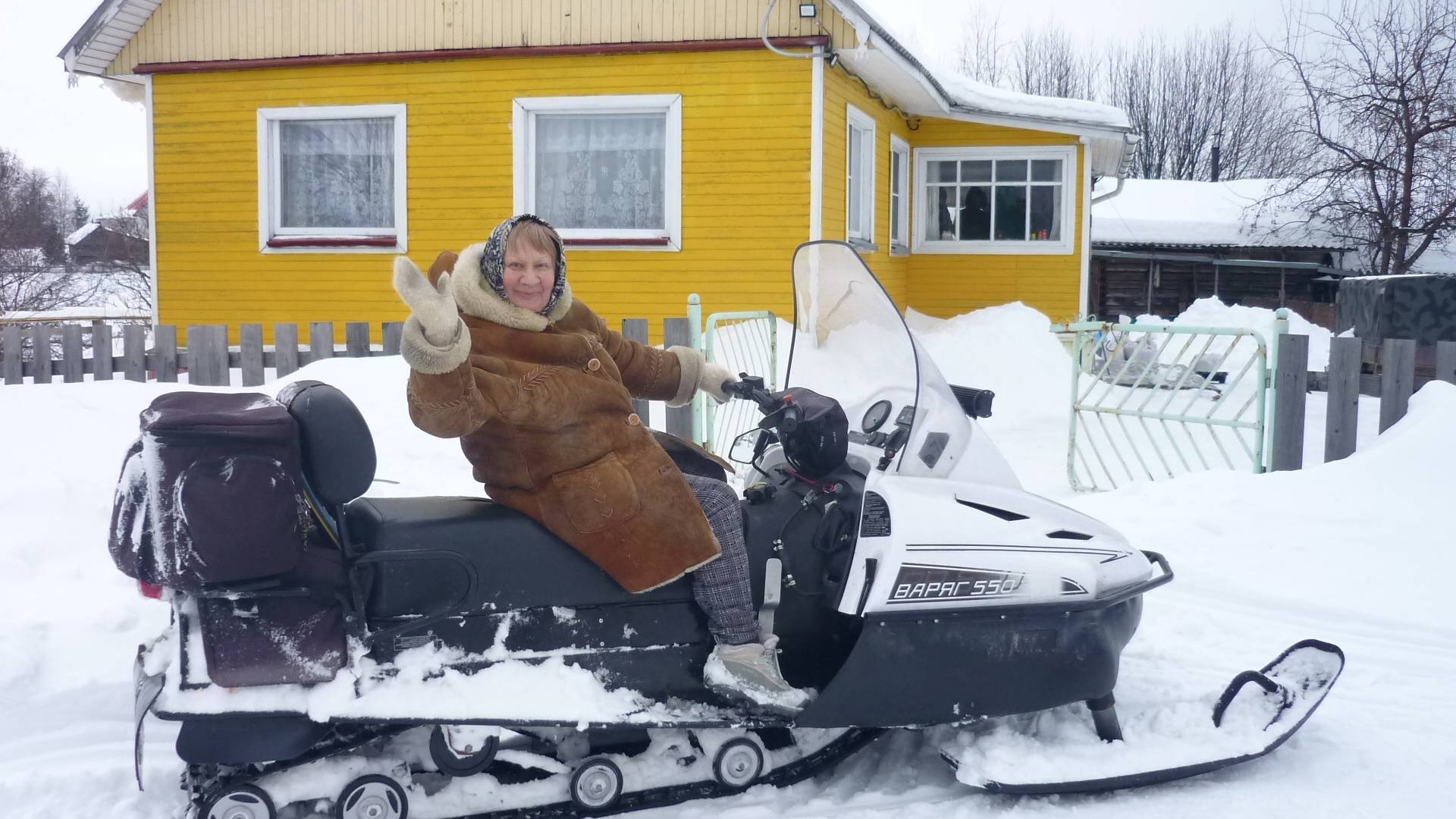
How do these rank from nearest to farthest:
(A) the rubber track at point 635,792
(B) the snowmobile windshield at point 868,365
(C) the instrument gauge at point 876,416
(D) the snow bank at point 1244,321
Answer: (A) the rubber track at point 635,792 < (B) the snowmobile windshield at point 868,365 < (C) the instrument gauge at point 876,416 < (D) the snow bank at point 1244,321

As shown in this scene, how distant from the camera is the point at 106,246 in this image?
126 ft

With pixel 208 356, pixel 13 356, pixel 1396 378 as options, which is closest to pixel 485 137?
pixel 208 356

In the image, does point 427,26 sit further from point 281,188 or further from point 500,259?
point 500,259

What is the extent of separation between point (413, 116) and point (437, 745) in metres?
9.04

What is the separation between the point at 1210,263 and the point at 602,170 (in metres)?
19.2

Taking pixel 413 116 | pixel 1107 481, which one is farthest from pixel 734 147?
pixel 1107 481

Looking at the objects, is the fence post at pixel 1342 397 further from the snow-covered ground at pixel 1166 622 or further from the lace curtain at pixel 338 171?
the lace curtain at pixel 338 171

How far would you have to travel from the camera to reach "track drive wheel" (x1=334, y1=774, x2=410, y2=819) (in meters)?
2.62

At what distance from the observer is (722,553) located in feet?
9.42

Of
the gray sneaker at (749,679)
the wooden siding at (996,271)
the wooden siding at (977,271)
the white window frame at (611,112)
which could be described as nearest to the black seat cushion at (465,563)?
the gray sneaker at (749,679)

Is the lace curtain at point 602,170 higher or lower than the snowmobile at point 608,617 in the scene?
higher

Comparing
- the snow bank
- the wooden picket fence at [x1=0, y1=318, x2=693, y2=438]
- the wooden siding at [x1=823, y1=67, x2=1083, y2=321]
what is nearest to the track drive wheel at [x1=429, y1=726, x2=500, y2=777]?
the wooden picket fence at [x1=0, y1=318, x2=693, y2=438]

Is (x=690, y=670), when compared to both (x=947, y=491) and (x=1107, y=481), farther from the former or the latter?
(x=1107, y=481)

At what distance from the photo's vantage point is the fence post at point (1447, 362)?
20.1 ft
